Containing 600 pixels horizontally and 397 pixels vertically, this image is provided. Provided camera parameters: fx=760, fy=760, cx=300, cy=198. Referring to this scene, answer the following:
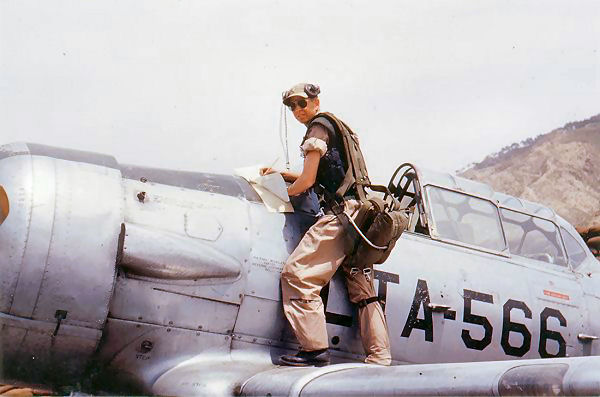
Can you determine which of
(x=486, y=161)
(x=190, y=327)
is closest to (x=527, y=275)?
(x=190, y=327)

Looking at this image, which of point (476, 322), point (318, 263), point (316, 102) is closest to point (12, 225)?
point (318, 263)

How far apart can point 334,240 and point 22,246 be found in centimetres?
194

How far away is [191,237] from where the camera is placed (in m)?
4.81

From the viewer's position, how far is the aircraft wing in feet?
11.0

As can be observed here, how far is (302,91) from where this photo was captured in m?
5.34

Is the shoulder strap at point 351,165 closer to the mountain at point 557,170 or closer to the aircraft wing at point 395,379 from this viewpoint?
the aircraft wing at point 395,379

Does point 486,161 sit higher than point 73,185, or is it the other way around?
point 486,161

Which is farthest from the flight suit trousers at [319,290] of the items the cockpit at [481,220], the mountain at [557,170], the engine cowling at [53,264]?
the mountain at [557,170]

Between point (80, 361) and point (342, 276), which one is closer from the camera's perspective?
point (80, 361)

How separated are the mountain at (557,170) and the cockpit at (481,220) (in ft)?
58.4

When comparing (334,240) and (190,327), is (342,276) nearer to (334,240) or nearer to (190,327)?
(334,240)

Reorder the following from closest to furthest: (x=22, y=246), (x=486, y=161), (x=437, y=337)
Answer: (x=22, y=246), (x=437, y=337), (x=486, y=161)

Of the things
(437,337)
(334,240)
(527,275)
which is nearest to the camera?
(334,240)

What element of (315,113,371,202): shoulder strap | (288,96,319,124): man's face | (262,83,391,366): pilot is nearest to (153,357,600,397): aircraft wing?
(262,83,391,366): pilot
